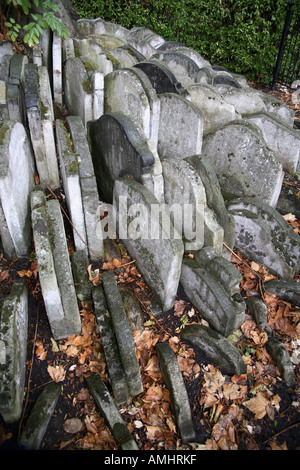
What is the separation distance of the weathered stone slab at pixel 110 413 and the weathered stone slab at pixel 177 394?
20.8 inches

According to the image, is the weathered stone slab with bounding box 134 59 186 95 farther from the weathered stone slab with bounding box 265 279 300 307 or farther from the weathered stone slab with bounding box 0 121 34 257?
the weathered stone slab with bounding box 265 279 300 307

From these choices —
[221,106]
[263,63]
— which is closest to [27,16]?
[221,106]

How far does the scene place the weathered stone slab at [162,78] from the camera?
5.99m

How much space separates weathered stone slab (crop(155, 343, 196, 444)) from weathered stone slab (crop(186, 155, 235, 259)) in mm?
1801

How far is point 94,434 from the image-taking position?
3.33 metres

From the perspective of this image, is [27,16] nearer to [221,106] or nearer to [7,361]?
[221,106]

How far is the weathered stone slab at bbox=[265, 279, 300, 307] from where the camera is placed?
4582 millimetres

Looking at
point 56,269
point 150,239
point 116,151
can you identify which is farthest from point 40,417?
point 116,151

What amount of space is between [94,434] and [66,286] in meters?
1.52

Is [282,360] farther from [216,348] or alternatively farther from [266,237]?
[266,237]

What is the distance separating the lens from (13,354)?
3.27 m

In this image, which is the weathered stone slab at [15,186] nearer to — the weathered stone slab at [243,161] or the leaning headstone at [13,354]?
the leaning headstone at [13,354]

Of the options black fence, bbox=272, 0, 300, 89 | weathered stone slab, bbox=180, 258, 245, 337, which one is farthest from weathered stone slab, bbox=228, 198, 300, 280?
black fence, bbox=272, 0, 300, 89

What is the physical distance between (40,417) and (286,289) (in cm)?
338
